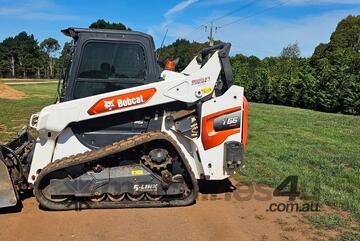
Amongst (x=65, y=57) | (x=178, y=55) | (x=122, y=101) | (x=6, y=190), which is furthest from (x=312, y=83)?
(x=6, y=190)

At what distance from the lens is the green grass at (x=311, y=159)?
6.61 m

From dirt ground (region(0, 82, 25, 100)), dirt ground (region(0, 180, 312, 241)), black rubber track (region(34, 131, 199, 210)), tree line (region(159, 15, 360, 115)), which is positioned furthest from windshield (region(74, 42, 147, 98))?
dirt ground (region(0, 82, 25, 100))

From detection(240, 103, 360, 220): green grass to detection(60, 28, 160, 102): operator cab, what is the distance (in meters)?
2.63

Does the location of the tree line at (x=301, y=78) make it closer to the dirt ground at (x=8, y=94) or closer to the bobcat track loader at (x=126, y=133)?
the bobcat track loader at (x=126, y=133)

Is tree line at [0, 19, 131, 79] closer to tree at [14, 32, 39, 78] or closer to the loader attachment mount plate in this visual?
tree at [14, 32, 39, 78]

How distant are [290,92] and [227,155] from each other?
22.9 m

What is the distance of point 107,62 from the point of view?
5859 millimetres

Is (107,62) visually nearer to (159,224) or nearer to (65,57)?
(65,57)

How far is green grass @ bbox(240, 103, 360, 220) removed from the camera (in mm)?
6613

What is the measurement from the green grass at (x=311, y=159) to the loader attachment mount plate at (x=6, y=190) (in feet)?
11.8

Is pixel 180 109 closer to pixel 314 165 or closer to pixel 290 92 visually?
pixel 314 165

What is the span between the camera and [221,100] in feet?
19.5

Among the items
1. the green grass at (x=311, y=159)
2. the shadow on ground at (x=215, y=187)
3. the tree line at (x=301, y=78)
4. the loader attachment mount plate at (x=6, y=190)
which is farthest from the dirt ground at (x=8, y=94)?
the loader attachment mount plate at (x=6, y=190)

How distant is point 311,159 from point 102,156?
16.1ft
